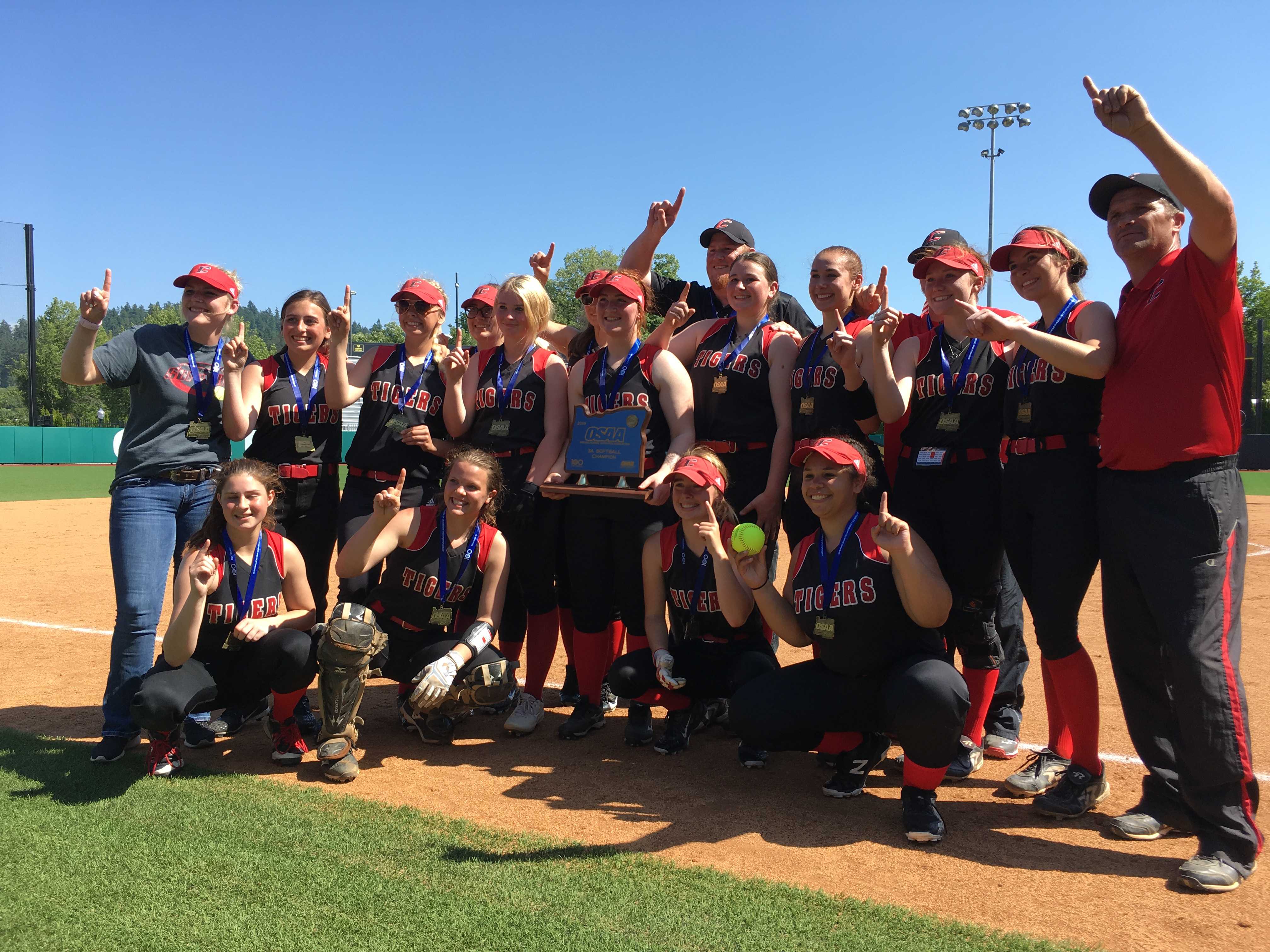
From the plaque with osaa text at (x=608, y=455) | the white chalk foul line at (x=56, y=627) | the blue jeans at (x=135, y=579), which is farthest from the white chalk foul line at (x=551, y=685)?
the plaque with osaa text at (x=608, y=455)

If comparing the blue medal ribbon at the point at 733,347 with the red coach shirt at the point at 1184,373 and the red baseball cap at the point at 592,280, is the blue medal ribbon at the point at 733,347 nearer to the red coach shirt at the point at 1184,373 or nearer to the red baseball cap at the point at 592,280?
the red baseball cap at the point at 592,280

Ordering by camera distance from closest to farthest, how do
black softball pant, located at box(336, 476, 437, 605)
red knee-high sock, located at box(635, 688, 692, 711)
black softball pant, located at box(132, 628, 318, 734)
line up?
black softball pant, located at box(132, 628, 318, 734)
red knee-high sock, located at box(635, 688, 692, 711)
black softball pant, located at box(336, 476, 437, 605)

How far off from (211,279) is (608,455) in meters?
2.15

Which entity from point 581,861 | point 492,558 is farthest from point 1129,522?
point 492,558

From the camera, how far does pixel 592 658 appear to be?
491 cm

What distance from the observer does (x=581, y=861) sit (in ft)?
10.6

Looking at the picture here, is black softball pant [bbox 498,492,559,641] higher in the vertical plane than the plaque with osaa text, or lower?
lower

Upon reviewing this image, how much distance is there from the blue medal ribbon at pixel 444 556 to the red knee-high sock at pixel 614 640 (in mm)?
830

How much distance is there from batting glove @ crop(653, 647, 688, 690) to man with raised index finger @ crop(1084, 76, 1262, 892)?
5.93 feet

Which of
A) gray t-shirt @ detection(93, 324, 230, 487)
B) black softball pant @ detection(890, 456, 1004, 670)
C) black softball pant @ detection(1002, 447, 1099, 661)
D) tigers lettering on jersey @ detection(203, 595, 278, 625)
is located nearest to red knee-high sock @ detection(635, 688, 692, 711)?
black softball pant @ detection(890, 456, 1004, 670)

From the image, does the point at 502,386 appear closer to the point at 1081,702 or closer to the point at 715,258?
the point at 715,258

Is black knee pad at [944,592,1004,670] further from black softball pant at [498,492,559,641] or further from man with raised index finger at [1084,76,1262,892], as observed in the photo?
black softball pant at [498,492,559,641]

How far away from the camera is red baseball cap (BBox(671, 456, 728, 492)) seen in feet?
13.6

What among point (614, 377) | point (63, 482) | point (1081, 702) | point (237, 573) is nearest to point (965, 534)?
point (1081, 702)
